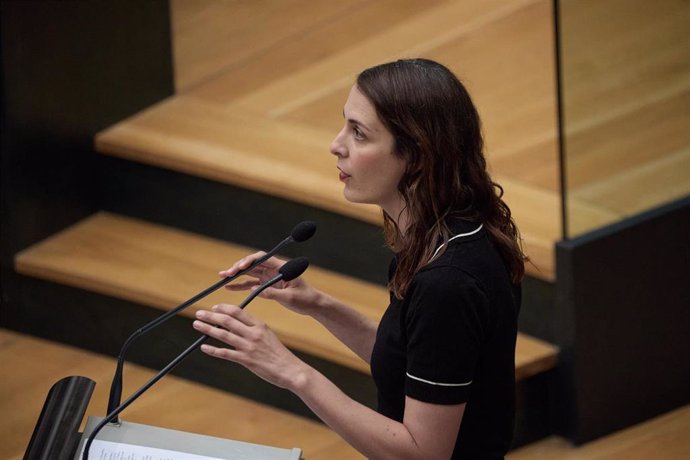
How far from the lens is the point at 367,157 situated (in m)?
1.96

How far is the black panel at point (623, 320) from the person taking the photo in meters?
3.28

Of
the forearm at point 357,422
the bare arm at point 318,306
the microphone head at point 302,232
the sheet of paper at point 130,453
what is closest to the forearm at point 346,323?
the bare arm at point 318,306

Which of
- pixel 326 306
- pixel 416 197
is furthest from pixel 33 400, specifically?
pixel 416 197

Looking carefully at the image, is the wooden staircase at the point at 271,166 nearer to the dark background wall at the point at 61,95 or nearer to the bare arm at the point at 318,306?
the dark background wall at the point at 61,95

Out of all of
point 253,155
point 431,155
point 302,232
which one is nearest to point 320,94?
point 253,155

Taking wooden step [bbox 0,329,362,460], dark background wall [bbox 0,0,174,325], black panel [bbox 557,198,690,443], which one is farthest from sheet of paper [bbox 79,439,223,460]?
dark background wall [bbox 0,0,174,325]

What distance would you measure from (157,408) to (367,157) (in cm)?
175

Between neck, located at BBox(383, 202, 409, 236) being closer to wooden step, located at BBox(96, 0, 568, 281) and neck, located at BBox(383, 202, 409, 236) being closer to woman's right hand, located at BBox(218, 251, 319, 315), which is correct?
woman's right hand, located at BBox(218, 251, 319, 315)

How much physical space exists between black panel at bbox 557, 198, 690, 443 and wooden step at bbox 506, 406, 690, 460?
1.0 inches

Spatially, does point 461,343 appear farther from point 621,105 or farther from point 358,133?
point 621,105

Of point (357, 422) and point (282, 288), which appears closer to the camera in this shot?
point (357, 422)

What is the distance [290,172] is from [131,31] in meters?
0.70

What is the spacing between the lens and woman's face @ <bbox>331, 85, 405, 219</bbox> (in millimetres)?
1956

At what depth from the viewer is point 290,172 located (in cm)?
373
